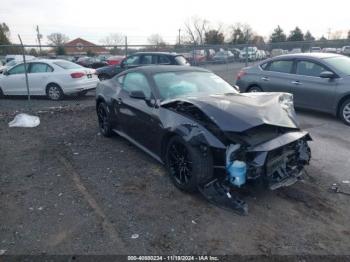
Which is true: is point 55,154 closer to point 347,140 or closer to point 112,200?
point 112,200

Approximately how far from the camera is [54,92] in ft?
39.3

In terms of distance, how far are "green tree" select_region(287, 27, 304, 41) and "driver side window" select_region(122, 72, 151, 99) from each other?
→ 5519 centimetres

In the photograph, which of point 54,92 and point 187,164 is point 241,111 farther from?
point 54,92

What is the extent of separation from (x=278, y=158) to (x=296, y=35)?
190 feet

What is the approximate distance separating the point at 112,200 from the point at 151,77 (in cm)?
208

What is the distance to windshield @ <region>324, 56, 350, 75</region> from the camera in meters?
7.79

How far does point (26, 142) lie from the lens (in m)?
6.84

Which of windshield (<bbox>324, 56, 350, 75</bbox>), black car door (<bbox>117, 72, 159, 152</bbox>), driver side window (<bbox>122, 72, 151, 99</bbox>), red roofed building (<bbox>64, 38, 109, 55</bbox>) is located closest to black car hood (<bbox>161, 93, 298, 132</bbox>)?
black car door (<bbox>117, 72, 159, 152</bbox>)

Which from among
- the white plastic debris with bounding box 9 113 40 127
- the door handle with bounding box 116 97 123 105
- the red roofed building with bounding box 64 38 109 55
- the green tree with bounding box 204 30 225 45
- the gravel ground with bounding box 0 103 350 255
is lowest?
the gravel ground with bounding box 0 103 350 255

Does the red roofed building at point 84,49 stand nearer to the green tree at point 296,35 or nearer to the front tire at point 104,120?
the front tire at point 104,120

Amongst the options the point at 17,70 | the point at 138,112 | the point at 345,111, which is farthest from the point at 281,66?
the point at 17,70

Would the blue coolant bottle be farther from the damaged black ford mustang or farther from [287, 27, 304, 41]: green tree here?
[287, 27, 304, 41]: green tree

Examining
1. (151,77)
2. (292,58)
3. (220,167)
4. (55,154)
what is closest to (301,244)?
(220,167)

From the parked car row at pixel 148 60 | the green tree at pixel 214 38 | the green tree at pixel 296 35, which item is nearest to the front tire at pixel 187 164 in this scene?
the parked car row at pixel 148 60
